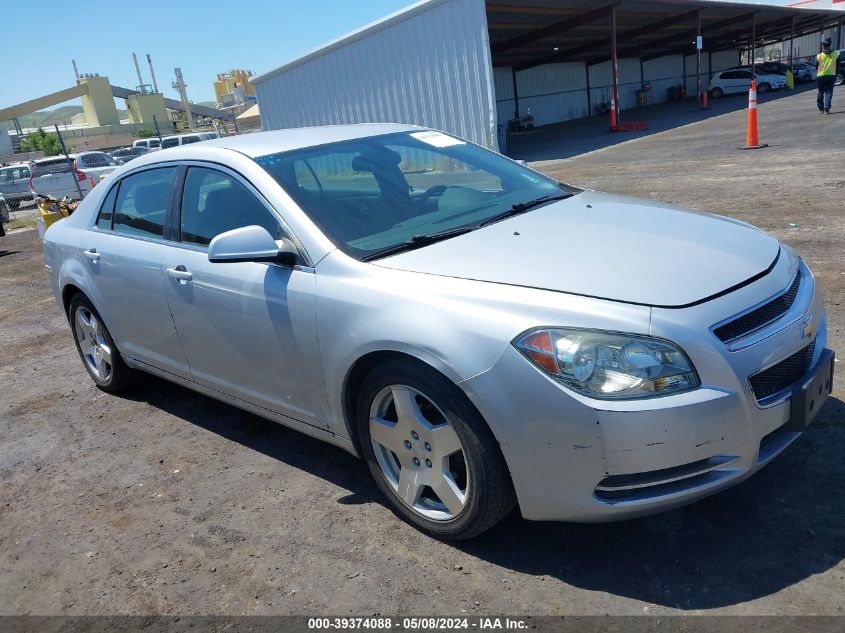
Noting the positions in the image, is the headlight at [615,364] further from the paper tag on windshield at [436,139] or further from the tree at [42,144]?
the tree at [42,144]

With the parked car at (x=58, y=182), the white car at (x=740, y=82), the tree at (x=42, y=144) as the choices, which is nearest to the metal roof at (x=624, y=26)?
the white car at (x=740, y=82)

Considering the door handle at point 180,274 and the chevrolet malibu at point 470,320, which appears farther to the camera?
the door handle at point 180,274

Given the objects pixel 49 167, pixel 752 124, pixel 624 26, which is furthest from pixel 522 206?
pixel 624 26

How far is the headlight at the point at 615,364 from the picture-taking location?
2.24m

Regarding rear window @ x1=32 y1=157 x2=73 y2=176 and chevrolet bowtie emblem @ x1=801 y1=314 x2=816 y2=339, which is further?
rear window @ x1=32 y1=157 x2=73 y2=176

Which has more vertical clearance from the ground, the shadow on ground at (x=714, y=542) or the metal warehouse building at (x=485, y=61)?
the metal warehouse building at (x=485, y=61)

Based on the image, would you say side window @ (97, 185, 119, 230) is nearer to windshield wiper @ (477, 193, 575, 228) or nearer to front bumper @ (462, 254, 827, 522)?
windshield wiper @ (477, 193, 575, 228)

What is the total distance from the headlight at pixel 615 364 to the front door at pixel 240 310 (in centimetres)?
115

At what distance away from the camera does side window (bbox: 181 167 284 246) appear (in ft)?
11.0

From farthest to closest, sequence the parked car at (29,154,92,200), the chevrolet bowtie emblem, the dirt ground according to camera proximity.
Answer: the parked car at (29,154,92,200) < the chevrolet bowtie emblem < the dirt ground

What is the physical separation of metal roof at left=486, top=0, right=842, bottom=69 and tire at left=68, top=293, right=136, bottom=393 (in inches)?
778

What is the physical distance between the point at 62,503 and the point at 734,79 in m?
44.3

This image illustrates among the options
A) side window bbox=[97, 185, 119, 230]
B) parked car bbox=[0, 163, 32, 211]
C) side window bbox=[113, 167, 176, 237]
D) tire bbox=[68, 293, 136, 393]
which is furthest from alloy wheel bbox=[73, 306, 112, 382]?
parked car bbox=[0, 163, 32, 211]

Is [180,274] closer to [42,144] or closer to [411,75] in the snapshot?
[411,75]
